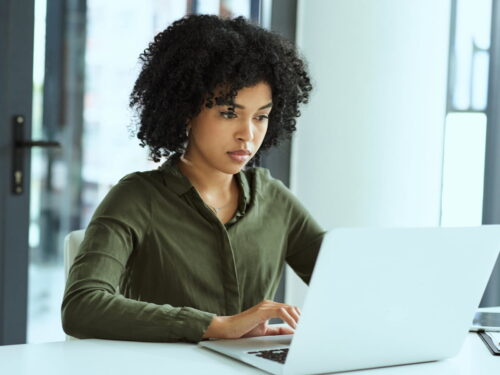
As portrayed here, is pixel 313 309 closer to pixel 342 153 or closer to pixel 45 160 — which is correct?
pixel 45 160

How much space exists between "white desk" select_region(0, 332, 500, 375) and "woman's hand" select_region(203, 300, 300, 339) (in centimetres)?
5

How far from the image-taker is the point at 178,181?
1719mm

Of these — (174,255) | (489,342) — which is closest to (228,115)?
(174,255)

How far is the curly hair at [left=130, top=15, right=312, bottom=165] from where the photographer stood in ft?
5.58

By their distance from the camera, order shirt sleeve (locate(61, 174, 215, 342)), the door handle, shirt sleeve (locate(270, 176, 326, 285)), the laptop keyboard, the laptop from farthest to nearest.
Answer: the door handle
shirt sleeve (locate(270, 176, 326, 285))
shirt sleeve (locate(61, 174, 215, 342))
the laptop keyboard
the laptop

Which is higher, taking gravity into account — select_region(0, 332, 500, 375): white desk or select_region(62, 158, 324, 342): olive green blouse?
select_region(62, 158, 324, 342): olive green blouse

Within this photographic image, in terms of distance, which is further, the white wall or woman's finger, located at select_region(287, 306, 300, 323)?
the white wall

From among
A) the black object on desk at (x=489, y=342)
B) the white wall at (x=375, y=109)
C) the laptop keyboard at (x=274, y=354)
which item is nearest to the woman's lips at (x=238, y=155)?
the laptop keyboard at (x=274, y=354)

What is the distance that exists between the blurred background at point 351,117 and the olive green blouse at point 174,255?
1159 mm

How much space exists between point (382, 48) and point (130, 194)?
1769 millimetres

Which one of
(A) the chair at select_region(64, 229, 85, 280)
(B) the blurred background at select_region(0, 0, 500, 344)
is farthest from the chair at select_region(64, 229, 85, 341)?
(B) the blurred background at select_region(0, 0, 500, 344)

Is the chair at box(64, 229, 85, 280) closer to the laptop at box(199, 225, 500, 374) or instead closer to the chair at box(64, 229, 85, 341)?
the chair at box(64, 229, 85, 341)

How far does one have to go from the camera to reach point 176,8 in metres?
3.05

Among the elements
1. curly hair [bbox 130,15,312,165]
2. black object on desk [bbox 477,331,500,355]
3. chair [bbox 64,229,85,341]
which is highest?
curly hair [bbox 130,15,312,165]
